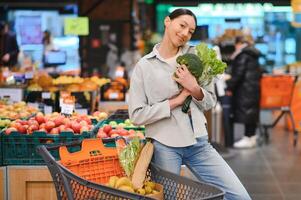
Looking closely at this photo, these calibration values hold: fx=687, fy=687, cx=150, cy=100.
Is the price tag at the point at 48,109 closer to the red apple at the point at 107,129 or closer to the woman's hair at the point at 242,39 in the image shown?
the red apple at the point at 107,129

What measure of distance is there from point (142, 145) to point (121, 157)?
0.50 feet

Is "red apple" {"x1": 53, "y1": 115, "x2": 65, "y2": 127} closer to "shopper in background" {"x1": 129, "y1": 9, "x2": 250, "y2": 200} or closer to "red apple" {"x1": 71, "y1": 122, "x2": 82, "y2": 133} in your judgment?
"red apple" {"x1": 71, "y1": 122, "x2": 82, "y2": 133}

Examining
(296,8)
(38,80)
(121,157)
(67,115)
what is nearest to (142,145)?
(121,157)

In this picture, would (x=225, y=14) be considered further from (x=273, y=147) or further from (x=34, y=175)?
→ (x=34, y=175)

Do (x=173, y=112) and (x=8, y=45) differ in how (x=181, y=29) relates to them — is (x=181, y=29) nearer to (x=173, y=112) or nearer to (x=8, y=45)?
(x=173, y=112)

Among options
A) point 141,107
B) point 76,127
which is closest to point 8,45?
point 76,127

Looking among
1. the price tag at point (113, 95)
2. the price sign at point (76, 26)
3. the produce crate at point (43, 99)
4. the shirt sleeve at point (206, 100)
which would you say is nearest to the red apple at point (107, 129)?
the shirt sleeve at point (206, 100)

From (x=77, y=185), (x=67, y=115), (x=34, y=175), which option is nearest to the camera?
(x=77, y=185)

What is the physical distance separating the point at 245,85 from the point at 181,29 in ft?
23.9

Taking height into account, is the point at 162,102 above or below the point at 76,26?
below

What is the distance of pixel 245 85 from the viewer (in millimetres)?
11297

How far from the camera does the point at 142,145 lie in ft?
13.7

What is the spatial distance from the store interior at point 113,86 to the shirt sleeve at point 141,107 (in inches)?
25.3

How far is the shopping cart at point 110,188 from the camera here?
11.2 feet
